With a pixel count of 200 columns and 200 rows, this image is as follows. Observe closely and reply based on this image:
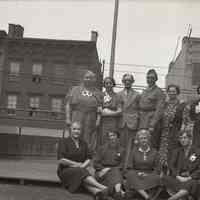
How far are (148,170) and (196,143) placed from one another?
0.92m

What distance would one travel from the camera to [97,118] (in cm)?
682

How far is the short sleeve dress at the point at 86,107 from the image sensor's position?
6.71 meters

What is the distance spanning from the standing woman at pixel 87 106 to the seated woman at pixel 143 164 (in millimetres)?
966

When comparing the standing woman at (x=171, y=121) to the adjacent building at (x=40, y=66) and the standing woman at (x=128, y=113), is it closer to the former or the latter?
the standing woman at (x=128, y=113)

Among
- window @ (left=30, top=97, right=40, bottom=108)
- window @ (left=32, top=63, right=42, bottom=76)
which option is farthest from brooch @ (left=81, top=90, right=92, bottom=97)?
window @ (left=32, top=63, right=42, bottom=76)

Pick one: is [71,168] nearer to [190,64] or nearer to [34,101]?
[190,64]

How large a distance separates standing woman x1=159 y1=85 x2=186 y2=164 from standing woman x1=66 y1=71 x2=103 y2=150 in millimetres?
1187

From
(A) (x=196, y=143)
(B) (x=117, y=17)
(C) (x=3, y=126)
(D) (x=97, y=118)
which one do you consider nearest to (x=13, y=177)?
(D) (x=97, y=118)

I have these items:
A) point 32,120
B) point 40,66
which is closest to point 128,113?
point 32,120

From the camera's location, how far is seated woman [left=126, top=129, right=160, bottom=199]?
18.4ft

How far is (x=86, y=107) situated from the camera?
6703 mm

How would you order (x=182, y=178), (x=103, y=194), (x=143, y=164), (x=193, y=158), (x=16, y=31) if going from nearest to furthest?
(x=103, y=194)
(x=182, y=178)
(x=193, y=158)
(x=143, y=164)
(x=16, y=31)

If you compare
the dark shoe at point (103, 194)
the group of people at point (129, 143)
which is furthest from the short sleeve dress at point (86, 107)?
the dark shoe at point (103, 194)

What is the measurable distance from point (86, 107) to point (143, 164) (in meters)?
1.48
